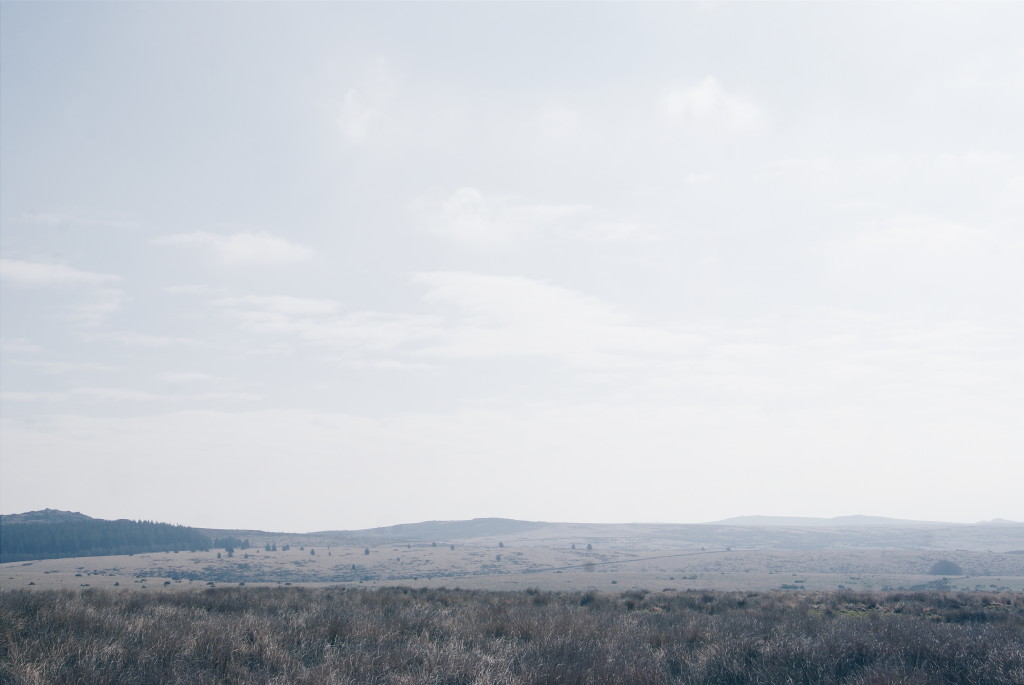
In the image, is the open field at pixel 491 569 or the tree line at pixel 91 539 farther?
the tree line at pixel 91 539

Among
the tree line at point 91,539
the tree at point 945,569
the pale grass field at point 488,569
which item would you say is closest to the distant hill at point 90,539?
the tree line at point 91,539

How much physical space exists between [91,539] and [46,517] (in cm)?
3650

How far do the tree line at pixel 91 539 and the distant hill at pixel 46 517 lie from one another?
789 cm

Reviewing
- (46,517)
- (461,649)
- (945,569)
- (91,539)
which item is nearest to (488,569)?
(945,569)

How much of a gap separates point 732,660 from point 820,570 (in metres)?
74.2

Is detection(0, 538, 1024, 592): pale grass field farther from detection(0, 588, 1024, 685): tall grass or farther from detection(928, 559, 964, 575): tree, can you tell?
detection(0, 588, 1024, 685): tall grass

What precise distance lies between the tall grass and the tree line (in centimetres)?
10247

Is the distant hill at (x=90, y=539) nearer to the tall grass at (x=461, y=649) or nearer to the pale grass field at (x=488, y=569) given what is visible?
the pale grass field at (x=488, y=569)

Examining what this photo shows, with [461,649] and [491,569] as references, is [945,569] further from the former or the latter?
[461,649]

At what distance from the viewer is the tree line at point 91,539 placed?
99.4 meters

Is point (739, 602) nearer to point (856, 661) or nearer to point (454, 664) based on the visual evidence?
point (856, 661)

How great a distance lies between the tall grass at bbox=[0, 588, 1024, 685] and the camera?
33.0 feet

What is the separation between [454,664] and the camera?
10.8 m

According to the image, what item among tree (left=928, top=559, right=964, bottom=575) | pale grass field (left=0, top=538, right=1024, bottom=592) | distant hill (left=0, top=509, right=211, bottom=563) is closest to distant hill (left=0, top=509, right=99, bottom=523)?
distant hill (left=0, top=509, right=211, bottom=563)
